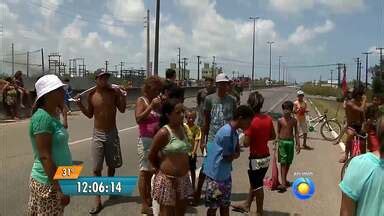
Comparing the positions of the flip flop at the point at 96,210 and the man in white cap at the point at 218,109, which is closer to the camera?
the flip flop at the point at 96,210

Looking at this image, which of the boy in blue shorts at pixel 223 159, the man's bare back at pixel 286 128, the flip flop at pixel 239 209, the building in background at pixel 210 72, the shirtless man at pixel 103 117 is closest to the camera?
the boy in blue shorts at pixel 223 159

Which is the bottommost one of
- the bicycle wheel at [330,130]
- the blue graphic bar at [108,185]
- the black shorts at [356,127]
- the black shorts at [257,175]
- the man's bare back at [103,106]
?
the bicycle wheel at [330,130]

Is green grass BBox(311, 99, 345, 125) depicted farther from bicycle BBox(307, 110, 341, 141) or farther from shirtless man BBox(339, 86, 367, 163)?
shirtless man BBox(339, 86, 367, 163)

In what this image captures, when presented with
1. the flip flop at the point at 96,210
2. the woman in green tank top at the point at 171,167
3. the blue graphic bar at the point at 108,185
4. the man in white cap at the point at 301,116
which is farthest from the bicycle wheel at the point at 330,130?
the blue graphic bar at the point at 108,185

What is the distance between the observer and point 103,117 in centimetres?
698

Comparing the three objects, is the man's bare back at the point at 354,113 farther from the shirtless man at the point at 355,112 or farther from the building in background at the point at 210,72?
the building in background at the point at 210,72

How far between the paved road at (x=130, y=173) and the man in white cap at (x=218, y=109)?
986mm

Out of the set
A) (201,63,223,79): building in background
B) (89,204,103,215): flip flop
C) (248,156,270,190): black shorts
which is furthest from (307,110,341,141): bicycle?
(89,204,103,215): flip flop

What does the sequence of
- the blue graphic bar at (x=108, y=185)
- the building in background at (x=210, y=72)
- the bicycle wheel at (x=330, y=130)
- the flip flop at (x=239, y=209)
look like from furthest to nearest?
the bicycle wheel at (x=330, y=130), the building in background at (x=210, y=72), the flip flop at (x=239, y=209), the blue graphic bar at (x=108, y=185)

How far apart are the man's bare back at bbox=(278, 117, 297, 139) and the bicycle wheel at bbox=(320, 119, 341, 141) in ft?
27.9

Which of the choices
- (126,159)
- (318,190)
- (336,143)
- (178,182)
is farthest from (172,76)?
(336,143)

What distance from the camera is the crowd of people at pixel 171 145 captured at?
3904 millimetres

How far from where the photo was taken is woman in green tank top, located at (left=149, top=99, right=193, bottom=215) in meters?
4.89

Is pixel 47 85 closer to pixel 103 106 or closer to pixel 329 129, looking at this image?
pixel 103 106
